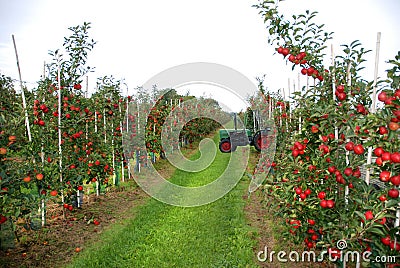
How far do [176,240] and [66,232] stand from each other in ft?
5.42

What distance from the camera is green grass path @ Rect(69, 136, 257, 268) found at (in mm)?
3898

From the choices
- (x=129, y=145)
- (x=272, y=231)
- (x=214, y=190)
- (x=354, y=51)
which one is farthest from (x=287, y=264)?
(x=129, y=145)

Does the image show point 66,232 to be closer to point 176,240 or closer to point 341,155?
point 176,240

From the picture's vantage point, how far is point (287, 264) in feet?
12.2

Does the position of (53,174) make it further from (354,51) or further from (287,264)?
(354,51)

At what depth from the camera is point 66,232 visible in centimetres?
475

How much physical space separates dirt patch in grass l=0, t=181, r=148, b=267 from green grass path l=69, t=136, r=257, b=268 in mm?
209

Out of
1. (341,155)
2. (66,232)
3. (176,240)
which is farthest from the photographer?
(66,232)

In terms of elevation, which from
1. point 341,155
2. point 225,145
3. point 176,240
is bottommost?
point 176,240

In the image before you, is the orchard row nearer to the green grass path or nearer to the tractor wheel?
the green grass path

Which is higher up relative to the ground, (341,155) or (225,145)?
(341,155)

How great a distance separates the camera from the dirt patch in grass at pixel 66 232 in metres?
3.83

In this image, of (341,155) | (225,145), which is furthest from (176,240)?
(225,145)

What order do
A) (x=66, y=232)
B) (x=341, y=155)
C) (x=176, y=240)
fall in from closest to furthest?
(x=341, y=155)
(x=176, y=240)
(x=66, y=232)
